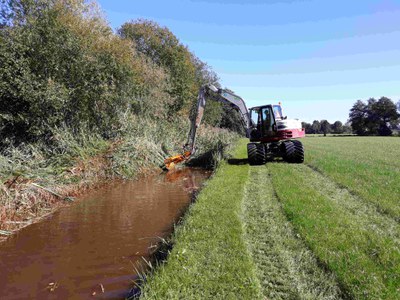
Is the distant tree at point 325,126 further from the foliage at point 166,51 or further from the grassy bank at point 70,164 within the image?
the grassy bank at point 70,164

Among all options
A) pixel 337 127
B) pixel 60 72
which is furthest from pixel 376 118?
pixel 60 72

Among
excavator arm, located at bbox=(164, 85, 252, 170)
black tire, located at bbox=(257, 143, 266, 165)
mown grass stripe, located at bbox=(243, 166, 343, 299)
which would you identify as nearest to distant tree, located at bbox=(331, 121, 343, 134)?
excavator arm, located at bbox=(164, 85, 252, 170)

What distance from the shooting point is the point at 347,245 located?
4.78m

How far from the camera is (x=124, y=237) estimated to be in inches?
253

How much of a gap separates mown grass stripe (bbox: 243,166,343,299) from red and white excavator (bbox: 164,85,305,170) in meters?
6.87

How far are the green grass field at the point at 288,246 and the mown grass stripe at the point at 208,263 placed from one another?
0.01 meters

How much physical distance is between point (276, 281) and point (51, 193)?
685 cm

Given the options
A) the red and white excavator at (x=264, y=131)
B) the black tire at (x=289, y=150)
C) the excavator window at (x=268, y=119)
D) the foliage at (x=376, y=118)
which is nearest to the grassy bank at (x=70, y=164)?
the red and white excavator at (x=264, y=131)

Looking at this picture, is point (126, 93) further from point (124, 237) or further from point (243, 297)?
point (243, 297)

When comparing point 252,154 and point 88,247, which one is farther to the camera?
point 252,154

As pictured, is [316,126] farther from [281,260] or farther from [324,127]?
[281,260]

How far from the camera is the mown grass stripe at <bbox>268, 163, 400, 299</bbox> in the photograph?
3.75 metres

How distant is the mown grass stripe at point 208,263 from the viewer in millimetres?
3705

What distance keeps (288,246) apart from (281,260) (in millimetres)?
505
